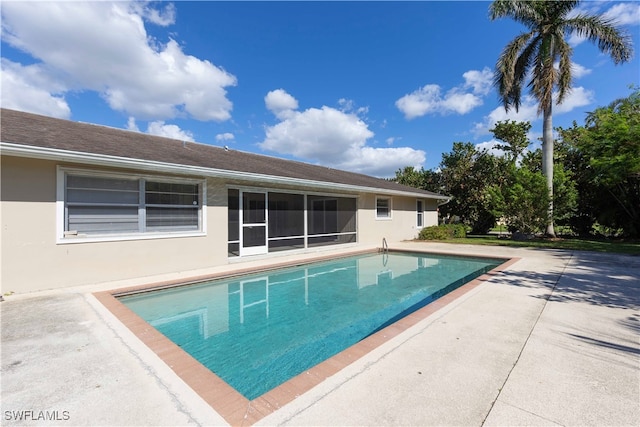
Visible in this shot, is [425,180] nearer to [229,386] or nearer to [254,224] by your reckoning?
[254,224]

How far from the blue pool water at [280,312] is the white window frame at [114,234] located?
169 centimetres

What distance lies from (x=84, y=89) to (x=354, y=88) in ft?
49.3

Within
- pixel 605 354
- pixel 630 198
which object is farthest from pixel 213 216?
pixel 630 198

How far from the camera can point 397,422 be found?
2146 mm

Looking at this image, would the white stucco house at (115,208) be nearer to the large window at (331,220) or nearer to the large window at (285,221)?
the large window at (285,221)

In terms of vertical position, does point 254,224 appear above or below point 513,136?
below

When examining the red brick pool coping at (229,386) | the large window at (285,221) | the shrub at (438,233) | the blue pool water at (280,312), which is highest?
the large window at (285,221)

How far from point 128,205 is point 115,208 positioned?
28 centimetres

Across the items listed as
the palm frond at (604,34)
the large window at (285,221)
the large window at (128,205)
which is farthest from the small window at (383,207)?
the palm frond at (604,34)

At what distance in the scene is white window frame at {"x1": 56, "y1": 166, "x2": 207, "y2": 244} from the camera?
20.5ft

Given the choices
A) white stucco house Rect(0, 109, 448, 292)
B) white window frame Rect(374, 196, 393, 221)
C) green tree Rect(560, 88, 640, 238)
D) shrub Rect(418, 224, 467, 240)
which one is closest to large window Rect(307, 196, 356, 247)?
white stucco house Rect(0, 109, 448, 292)

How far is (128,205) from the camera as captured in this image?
7230 millimetres

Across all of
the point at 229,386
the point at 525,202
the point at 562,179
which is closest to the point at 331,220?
the point at 525,202

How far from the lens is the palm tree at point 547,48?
15438 mm
